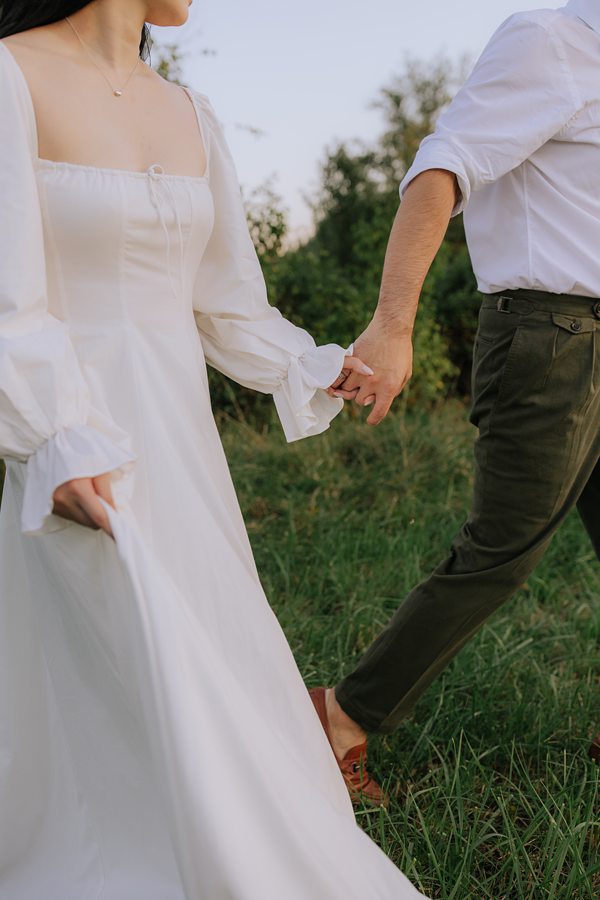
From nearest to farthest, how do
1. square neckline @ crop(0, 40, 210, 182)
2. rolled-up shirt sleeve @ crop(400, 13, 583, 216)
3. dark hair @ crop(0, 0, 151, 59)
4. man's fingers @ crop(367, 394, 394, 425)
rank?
square neckline @ crop(0, 40, 210, 182) → dark hair @ crop(0, 0, 151, 59) → rolled-up shirt sleeve @ crop(400, 13, 583, 216) → man's fingers @ crop(367, 394, 394, 425)

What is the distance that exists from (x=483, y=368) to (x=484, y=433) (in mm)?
158

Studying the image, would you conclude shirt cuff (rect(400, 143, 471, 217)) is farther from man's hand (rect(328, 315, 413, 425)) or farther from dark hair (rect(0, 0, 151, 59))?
dark hair (rect(0, 0, 151, 59))

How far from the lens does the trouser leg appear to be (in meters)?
2.34

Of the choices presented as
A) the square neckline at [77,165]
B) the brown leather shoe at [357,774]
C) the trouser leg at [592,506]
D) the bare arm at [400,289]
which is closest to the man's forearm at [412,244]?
the bare arm at [400,289]

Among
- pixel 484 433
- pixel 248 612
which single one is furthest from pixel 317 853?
pixel 484 433

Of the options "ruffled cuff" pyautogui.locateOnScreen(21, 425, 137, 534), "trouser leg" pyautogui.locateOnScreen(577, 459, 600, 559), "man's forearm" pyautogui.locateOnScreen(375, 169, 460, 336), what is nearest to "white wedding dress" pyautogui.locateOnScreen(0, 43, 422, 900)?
"ruffled cuff" pyautogui.locateOnScreen(21, 425, 137, 534)

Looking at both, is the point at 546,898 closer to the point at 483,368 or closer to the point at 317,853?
the point at 317,853

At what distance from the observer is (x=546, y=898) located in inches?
74.5

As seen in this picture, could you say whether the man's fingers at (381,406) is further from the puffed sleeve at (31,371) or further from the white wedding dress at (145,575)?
the puffed sleeve at (31,371)

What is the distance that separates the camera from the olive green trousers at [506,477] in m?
2.04

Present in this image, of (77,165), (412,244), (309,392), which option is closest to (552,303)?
(412,244)

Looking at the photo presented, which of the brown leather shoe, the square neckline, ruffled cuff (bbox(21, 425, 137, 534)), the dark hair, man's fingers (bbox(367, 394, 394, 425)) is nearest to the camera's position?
ruffled cuff (bbox(21, 425, 137, 534))

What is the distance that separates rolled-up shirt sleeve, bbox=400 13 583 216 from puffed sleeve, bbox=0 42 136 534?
2.92 ft

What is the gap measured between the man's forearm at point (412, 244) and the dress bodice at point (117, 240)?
46cm
